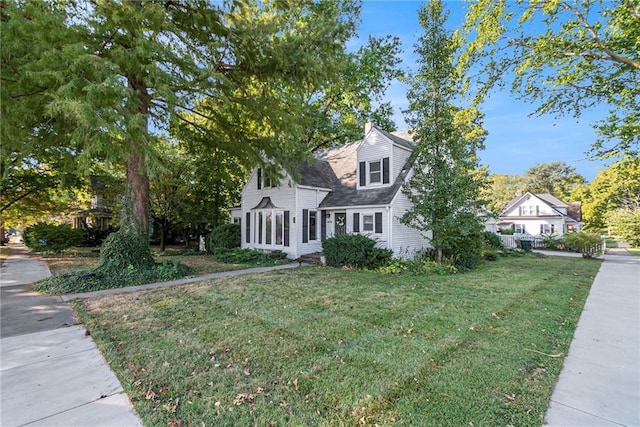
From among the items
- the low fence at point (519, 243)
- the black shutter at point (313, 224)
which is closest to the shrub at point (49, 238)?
the black shutter at point (313, 224)

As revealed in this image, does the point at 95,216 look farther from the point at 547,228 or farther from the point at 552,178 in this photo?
the point at 552,178

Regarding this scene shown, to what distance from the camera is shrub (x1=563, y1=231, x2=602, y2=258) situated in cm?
1769

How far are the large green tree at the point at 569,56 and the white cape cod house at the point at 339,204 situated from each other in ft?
17.2

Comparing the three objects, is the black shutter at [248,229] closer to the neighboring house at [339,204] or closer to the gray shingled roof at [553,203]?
the neighboring house at [339,204]

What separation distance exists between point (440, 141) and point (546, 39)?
5334mm

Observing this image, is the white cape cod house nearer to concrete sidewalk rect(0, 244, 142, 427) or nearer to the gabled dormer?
the gabled dormer

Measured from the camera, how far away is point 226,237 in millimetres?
16875

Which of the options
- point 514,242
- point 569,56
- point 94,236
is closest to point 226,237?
point 94,236

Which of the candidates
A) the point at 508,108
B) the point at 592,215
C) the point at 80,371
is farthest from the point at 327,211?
the point at 592,215

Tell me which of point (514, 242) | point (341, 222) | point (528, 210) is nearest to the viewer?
point (341, 222)

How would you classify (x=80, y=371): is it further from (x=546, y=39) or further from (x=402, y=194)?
(x=546, y=39)

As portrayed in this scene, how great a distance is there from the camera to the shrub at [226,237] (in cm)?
1681

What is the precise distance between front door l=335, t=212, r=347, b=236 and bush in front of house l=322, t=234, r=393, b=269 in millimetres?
2242

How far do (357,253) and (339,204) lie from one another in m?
3.24
